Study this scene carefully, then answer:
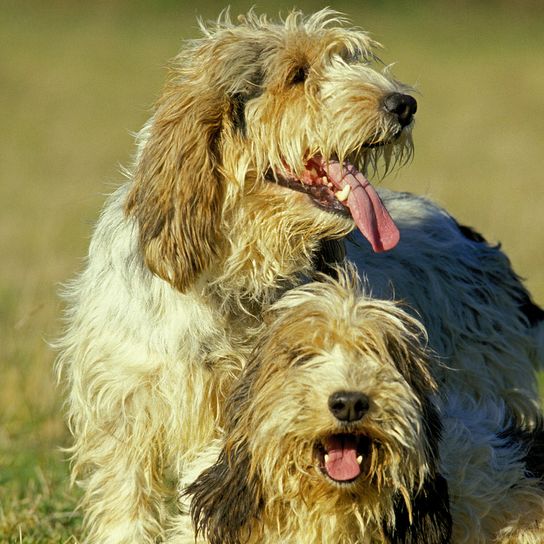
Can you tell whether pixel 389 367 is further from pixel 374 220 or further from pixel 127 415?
pixel 127 415

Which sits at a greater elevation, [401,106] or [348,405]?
[401,106]

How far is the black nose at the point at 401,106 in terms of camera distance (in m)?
4.66

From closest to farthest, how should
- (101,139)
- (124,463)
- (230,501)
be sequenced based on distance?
(230,501)
(124,463)
(101,139)

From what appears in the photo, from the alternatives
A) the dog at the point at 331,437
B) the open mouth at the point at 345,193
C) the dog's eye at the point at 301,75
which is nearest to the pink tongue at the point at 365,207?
the open mouth at the point at 345,193

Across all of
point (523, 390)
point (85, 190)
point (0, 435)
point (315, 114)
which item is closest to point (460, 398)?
point (523, 390)

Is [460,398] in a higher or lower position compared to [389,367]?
lower

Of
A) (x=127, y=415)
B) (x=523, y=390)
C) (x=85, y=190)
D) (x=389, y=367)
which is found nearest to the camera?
(x=389, y=367)

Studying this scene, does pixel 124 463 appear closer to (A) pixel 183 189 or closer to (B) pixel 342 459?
(A) pixel 183 189

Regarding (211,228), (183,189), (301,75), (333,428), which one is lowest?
(333,428)

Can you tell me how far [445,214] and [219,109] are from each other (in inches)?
84.1

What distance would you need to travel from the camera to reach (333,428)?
3.93m

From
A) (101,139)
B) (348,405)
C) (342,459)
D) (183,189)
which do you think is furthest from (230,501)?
(101,139)

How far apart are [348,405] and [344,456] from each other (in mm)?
206

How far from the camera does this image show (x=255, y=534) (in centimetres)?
432
